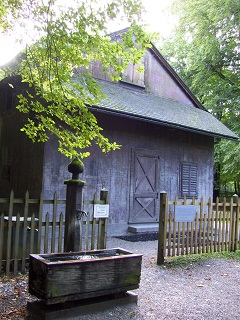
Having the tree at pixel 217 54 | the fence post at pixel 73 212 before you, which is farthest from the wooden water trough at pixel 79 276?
the tree at pixel 217 54

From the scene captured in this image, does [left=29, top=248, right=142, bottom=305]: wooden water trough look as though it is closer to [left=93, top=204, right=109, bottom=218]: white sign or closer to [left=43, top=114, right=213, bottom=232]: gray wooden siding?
[left=93, top=204, right=109, bottom=218]: white sign

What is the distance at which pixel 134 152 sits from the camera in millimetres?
11898

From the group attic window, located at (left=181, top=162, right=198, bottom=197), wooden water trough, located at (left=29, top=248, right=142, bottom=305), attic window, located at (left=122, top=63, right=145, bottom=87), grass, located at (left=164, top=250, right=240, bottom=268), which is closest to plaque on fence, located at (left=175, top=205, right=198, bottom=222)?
grass, located at (left=164, top=250, right=240, bottom=268)

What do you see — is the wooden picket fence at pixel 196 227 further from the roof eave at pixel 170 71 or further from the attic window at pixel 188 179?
the roof eave at pixel 170 71

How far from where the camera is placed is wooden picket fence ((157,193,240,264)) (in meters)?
7.28

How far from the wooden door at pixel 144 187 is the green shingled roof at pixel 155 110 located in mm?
1447

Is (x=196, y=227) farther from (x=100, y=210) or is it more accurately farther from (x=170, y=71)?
(x=170, y=71)

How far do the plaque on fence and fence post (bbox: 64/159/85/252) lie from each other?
2832 millimetres

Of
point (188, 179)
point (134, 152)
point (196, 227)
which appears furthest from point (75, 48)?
point (188, 179)

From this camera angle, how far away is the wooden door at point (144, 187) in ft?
39.1

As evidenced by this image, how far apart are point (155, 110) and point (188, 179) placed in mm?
3206

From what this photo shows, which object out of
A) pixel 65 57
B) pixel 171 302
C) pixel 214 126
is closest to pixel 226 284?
pixel 171 302

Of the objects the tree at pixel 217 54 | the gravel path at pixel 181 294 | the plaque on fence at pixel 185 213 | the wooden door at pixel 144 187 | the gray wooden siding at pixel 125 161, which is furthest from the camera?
the tree at pixel 217 54

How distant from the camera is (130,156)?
1180 cm
